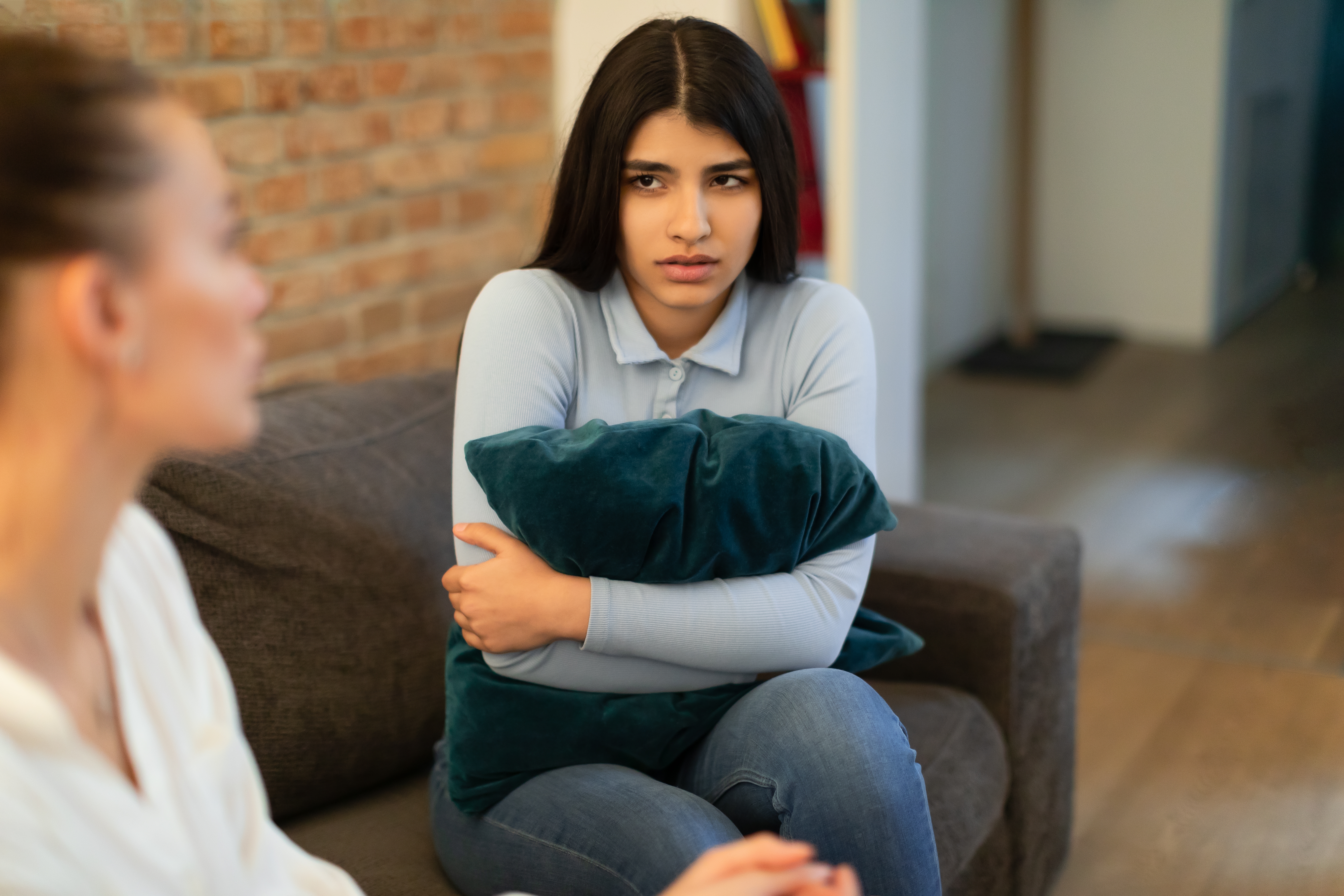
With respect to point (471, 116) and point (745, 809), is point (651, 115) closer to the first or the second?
point (745, 809)

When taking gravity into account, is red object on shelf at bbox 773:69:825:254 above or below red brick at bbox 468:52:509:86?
below

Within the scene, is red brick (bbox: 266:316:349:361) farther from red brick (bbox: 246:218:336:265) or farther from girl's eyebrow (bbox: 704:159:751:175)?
girl's eyebrow (bbox: 704:159:751:175)

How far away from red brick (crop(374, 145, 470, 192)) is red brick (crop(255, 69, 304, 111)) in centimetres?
20

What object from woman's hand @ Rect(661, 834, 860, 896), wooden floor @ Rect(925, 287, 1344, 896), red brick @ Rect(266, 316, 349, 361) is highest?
red brick @ Rect(266, 316, 349, 361)

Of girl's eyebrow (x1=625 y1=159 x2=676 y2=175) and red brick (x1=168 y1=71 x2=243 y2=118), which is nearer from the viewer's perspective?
girl's eyebrow (x1=625 y1=159 x2=676 y2=175)

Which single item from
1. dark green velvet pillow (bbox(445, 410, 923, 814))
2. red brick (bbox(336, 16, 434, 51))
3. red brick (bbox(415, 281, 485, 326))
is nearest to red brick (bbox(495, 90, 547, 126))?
red brick (bbox(336, 16, 434, 51))

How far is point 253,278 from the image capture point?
2.33 ft

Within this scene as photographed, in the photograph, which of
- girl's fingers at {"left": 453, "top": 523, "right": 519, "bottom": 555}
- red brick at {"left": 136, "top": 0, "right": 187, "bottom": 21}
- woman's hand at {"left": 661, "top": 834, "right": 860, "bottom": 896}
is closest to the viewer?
woman's hand at {"left": 661, "top": 834, "right": 860, "bottom": 896}

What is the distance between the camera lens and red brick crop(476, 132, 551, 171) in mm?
2434

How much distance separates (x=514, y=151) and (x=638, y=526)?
4.92ft

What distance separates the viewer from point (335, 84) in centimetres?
208

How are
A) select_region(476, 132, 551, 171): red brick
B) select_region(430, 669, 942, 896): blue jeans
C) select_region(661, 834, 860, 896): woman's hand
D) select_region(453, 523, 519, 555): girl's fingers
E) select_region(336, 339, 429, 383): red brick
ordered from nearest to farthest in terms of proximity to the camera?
1. select_region(661, 834, 860, 896): woman's hand
2. select_region(430, 669, 942, 896): blue jeans
3. select_region(453, 523, 519, 555): girl's fingers
4. select_region(336, 339, 429, 383): red brick
5. select_region(476, 132, 551, 171): red brick

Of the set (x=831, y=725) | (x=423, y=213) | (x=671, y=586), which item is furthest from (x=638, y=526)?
(x=423, y=213)

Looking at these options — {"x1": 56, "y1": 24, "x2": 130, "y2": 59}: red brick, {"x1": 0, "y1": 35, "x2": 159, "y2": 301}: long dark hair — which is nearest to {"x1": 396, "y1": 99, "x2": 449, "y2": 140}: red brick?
{"x1": 56, "y1": 24, "x2": 130, "y2": 59}: red brick
